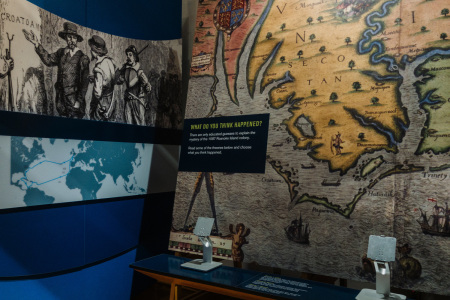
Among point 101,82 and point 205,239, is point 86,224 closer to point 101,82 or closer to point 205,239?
point 205,239

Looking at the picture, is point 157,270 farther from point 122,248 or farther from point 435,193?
point 435,193

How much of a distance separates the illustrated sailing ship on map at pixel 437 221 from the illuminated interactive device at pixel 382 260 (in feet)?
1.11

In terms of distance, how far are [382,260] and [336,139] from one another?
99cm

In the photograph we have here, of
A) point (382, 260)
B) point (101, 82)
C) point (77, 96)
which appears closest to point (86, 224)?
point (77, 96)

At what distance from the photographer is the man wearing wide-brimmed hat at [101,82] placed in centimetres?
374

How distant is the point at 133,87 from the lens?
163 inches

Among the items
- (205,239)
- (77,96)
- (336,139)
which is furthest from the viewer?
(77,96)

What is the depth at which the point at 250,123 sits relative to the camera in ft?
11.0

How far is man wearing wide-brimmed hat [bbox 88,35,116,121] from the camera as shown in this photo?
374 cm

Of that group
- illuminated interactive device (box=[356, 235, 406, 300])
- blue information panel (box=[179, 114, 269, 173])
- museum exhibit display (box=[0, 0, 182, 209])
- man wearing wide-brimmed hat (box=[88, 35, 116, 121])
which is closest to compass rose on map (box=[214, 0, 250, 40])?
blue information panel (box=[179, 114, 269, 173])

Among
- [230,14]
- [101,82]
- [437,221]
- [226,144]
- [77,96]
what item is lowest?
[437,221]

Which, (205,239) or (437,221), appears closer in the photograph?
(437,221)

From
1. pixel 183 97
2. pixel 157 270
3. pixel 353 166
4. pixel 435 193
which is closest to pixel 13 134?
pixel 157 270

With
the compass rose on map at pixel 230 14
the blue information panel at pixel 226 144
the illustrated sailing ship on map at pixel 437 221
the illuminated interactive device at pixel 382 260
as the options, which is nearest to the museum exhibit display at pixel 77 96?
the blue information panel at pixel 226 144
